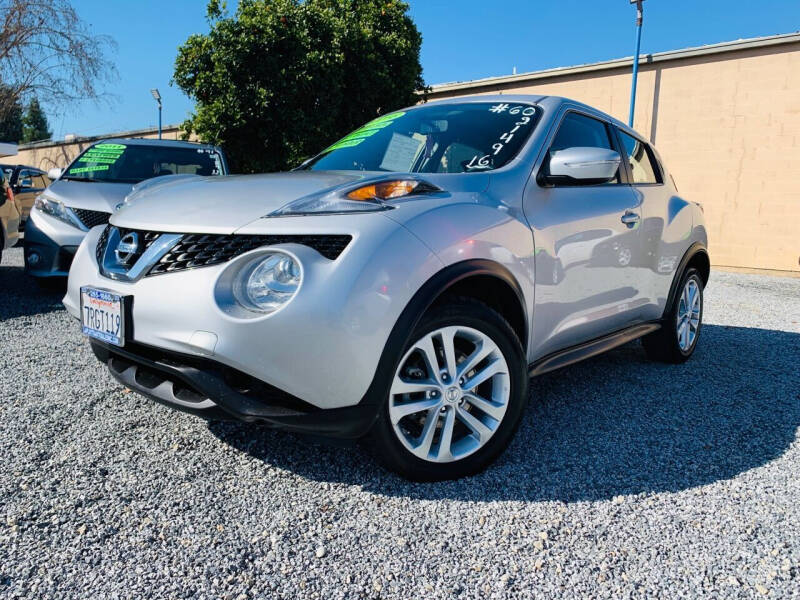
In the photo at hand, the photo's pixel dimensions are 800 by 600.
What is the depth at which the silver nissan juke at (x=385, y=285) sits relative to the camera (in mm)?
2061

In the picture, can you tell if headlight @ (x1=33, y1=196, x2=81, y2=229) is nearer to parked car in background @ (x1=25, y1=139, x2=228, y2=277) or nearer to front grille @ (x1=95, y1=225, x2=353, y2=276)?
parked car in background @ (x1=25, y1=139, x2=228, y2=277)

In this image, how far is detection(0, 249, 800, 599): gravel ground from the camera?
6.06 feet

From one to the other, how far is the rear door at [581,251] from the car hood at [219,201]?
91 cm

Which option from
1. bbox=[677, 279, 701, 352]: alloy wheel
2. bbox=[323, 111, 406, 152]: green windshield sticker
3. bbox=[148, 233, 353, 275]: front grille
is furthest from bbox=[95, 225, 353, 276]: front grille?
bbox=[677, 279, 701, 352]: alloy wheel

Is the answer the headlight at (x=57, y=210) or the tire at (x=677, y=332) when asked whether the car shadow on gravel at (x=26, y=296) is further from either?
the tire at (x=677, y=332)

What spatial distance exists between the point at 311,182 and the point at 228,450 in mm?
1176

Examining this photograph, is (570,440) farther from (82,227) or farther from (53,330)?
(82,227)

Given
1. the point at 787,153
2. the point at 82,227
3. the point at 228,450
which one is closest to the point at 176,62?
the point at 82,227

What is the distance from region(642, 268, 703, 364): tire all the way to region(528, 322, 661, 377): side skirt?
1.56 ft

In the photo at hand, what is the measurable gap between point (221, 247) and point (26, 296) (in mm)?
4962

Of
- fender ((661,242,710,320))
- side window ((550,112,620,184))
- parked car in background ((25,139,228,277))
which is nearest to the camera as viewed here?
side window ((550,112,620,184))

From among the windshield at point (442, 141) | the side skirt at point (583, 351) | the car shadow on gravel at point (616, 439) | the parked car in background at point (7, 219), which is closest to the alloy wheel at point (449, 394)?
the car shadow on gravel at point (616, 439)

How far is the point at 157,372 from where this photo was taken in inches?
92.0

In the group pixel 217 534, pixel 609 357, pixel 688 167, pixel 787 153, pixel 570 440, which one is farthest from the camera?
pixel 688 167
